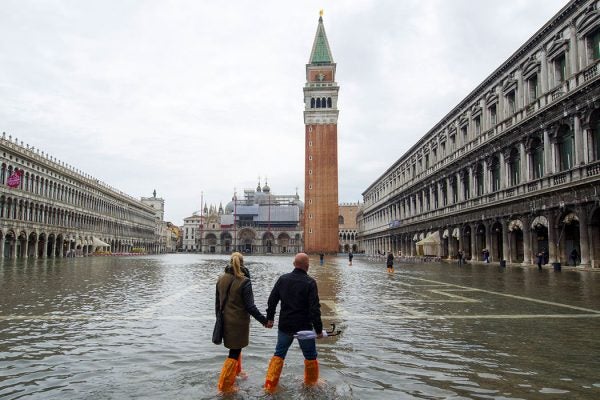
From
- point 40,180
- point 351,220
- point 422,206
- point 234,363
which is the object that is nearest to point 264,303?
point 234,363

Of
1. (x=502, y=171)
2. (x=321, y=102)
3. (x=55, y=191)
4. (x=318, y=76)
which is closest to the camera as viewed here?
(x=502, y=171)

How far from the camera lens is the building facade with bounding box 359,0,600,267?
86.6 ft

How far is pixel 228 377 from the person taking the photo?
5.67 metres

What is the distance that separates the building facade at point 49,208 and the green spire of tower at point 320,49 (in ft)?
173

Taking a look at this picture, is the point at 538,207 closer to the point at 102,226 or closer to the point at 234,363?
the point at 234,363

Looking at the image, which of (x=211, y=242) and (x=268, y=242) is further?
(x=211, y=242)

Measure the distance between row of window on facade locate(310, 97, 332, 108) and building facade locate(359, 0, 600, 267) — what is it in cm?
4971

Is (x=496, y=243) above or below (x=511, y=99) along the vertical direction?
below

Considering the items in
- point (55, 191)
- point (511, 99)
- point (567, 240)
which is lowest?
point (567, 240)

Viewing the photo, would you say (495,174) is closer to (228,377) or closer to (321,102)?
(228,377)

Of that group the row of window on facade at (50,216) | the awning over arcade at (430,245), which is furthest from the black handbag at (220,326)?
the row of window on facade at (50,216)

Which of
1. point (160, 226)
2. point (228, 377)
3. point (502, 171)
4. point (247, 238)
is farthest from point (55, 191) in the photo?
point (160, 226)

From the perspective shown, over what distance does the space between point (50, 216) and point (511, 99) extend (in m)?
61.3

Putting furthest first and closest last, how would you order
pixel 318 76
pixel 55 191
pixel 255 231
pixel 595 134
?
pixel 255 231
pixel 318 76
pixel 55 191
pixel 595 134
